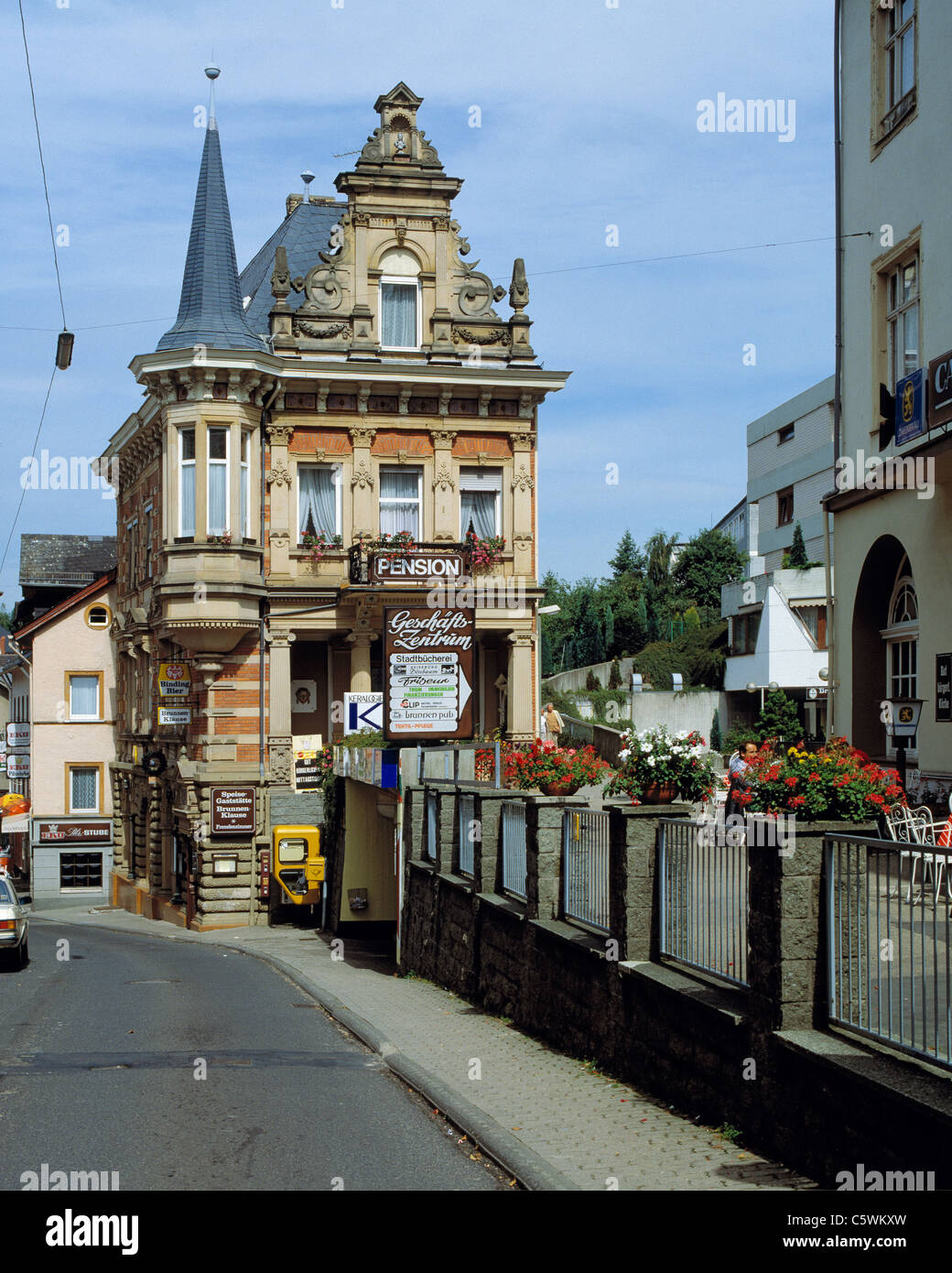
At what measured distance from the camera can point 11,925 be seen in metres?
21.2

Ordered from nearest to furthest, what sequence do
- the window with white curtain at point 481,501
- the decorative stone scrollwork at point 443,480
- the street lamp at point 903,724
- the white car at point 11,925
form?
the street lamp at point 903,724
the white car at point 11,925
the decorative stone scrollwork at point 443,480
the window with white curtain at point 481,501

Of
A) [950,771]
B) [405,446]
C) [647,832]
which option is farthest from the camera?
[405,446]

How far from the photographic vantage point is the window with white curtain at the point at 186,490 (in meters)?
31.5

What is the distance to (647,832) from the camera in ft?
36.1

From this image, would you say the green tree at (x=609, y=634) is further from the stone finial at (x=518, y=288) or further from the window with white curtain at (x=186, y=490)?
the window with white curtain at (x=186, y=490)

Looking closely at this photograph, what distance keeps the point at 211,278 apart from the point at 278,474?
198 inches

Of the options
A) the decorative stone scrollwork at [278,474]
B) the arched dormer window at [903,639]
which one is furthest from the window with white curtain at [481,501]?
the arched dormer window at [903,639]

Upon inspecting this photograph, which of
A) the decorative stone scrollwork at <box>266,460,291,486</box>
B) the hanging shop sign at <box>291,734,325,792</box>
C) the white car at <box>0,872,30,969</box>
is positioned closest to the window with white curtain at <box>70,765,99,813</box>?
the hanging shop sign at <box>291,734,325,792</box>

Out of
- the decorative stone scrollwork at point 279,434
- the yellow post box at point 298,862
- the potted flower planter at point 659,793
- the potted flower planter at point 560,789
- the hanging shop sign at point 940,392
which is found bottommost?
the yellow post box at point 298,862

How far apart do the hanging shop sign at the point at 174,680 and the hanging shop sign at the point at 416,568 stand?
4.89 meters

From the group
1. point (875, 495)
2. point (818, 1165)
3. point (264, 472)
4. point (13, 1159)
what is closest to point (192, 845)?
point (264, 472)

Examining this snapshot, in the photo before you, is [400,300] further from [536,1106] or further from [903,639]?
[536,1106]
